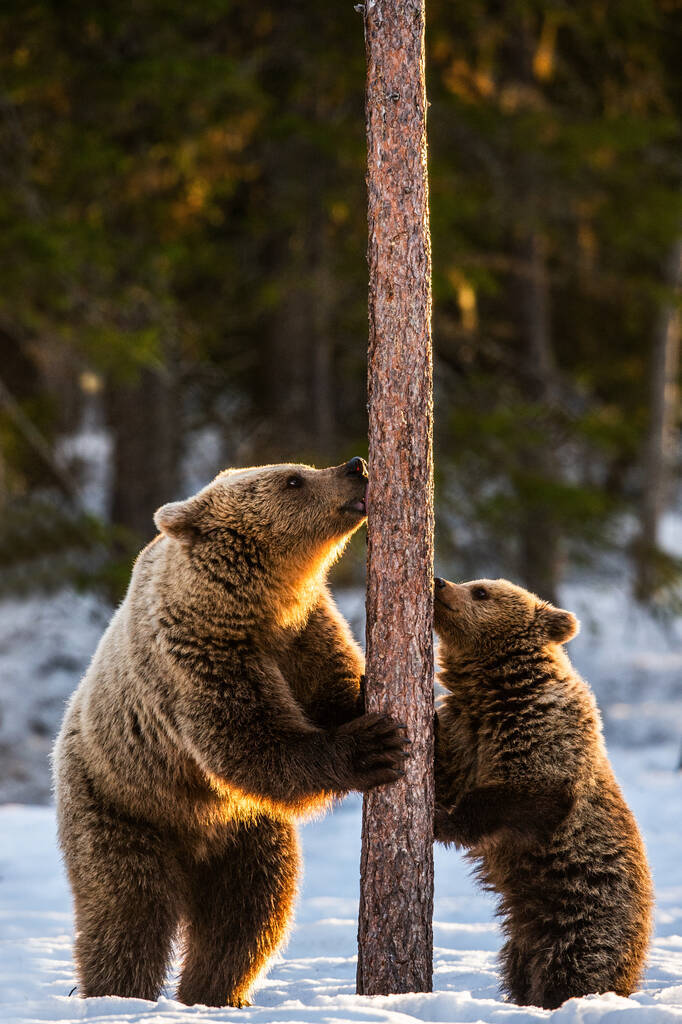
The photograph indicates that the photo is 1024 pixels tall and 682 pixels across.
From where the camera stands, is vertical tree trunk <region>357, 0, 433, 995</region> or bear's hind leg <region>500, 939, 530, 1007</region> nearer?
vertical tree trunk <region>357, 0, 433, 995</region>

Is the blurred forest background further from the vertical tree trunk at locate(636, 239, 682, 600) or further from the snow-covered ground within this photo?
the snow-covered ground

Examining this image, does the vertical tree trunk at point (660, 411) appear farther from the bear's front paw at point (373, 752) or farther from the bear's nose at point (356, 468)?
the bear's front paw at point (373, 752)

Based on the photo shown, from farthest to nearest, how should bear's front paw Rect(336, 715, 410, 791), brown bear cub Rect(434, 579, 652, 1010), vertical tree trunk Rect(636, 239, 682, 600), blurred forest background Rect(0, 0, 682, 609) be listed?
vertical tree trunk Rect(636, 239, 682, 600)
blurred forest background Rect(0, 0, 682, 609)
brown bear cub Rect(434, 579, 652, 1010)
bear's front paw Rect(336, 715, 410, 791)

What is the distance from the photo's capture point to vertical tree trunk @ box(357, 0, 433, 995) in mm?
3986

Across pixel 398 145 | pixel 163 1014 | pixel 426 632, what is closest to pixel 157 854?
pixel 163 1014

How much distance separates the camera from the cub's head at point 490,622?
4.66 metres

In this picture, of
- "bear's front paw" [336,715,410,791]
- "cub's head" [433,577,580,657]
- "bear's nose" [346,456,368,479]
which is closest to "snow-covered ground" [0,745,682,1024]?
"bear's front paw" [336,715,410,791]

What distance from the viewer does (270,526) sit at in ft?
14.9

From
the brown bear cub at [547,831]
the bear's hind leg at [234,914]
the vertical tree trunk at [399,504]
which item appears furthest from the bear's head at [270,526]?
the bear's hind leg at [234,914]

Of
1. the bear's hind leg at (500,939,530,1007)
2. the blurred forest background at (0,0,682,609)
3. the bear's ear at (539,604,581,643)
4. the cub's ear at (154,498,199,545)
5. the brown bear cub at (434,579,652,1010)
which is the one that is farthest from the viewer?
the blurred forest background at (0,0,682,609)

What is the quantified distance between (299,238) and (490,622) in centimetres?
836

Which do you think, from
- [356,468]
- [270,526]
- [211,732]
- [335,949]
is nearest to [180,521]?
[270,526]

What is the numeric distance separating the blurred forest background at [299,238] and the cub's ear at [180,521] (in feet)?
17.6

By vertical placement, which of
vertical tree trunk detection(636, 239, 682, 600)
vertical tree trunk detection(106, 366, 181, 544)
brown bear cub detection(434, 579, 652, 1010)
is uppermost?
vertical tree trunk detection(636, 239, 682, 600)
